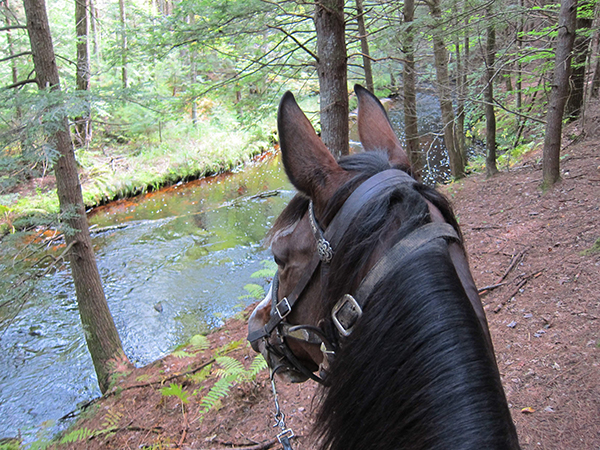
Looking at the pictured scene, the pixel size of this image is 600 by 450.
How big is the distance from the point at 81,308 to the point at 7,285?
4.20 ft

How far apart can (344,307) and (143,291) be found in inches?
356

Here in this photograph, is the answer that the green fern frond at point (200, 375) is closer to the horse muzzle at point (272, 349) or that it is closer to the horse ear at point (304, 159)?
the horse muzzle at point (272, 349)

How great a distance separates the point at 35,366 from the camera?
692cm

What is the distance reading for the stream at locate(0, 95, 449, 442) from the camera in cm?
632

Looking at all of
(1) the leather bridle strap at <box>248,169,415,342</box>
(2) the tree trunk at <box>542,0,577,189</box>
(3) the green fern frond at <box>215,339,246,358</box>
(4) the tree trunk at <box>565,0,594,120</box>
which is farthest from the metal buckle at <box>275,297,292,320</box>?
(4) the tree trunk at <box>565,0,594,120</box>

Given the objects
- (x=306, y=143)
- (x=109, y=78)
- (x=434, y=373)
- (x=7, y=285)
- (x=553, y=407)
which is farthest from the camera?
(x=109, y=78)

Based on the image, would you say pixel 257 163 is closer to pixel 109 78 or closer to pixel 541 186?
pixel 109 78

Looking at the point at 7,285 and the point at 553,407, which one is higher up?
the point at 7,285

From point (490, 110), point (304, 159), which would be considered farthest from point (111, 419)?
point (490, 110)

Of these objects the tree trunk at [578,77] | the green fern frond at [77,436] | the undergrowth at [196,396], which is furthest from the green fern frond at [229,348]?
the tree trunk at [578,77]

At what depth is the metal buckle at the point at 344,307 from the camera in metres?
1.11

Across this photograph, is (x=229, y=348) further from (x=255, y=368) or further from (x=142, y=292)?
(x=142, y=292)

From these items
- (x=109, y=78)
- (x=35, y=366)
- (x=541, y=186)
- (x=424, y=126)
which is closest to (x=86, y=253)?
(x=35, y=366)

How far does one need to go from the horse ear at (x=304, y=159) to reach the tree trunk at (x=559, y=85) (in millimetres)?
6387
